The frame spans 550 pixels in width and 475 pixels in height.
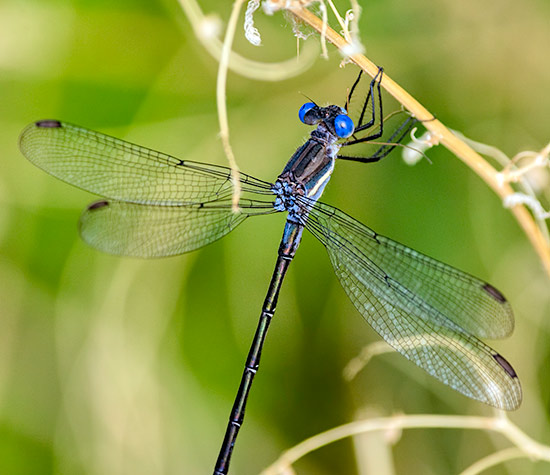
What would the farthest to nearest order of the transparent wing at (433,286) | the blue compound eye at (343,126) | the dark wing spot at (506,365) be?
the blue compound eye at (343,126), the transparent wing at (433,286), the dark wing spot at (506,365)

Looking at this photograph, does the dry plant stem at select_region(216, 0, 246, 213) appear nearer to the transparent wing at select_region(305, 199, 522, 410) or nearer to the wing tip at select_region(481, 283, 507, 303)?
the transparent wing at select_region(305, 199, 522, 410)

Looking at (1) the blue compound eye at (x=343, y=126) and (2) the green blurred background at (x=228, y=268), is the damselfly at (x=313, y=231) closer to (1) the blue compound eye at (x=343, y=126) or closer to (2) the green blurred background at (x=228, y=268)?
(1) the blue compound eye at (x=343, y=126)

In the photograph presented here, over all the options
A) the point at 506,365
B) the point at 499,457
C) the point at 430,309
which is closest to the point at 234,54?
the point at 430,309

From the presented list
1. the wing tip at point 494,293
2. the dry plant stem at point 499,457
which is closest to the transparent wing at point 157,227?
the wing tip at point 494,293

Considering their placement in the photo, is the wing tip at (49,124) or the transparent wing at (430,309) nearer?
the transparent wing at (430,309)

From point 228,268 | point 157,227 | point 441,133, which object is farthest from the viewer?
point 228,268

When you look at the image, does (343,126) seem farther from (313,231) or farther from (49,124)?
(49,124)

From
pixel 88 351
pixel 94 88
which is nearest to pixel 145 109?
pixel 94 88
